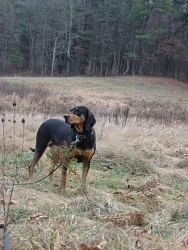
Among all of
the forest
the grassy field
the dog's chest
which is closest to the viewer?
the grassy field

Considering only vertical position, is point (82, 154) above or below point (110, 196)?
above

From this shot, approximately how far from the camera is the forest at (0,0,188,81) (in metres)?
43.3

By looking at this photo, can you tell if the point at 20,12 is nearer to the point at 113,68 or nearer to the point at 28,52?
the point at 28,52

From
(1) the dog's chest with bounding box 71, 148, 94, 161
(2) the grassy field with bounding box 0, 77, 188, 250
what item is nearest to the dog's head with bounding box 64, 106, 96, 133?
(1) the dog's chest with bounding box 71, 148, 94, 161

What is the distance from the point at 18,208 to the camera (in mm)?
4008

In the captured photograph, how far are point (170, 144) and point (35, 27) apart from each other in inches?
1500

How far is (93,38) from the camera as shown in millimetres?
45531

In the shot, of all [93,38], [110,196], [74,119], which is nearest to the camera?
[110,196]

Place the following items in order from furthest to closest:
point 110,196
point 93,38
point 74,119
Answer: point 93,38
point 74,119
point 110,196

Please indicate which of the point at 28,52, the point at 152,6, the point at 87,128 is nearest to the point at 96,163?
the point at 87,128

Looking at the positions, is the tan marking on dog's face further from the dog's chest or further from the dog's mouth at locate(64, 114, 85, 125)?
the dog's chest

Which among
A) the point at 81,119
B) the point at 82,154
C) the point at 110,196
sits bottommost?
the point at 110,196

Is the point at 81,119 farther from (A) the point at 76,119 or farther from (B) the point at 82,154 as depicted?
(B) the point at 82,154

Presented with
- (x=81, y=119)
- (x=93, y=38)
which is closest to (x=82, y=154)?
(x=81, y=119)
